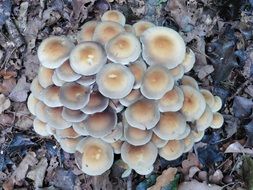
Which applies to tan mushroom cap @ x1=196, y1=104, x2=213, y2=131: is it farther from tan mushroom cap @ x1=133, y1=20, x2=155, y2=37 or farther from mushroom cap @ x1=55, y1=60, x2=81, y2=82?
mushroom cap @ x1=55, y1=60, x2=81, y2=82

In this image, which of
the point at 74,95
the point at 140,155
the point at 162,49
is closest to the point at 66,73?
the point at 74,95

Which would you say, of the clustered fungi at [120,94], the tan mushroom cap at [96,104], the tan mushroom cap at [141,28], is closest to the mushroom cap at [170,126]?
the clustered fungi at [120,94]

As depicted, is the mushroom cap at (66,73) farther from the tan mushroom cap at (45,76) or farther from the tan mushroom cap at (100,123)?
the tan mushroom cap at (100,123)

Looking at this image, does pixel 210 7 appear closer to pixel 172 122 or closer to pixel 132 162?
pixel 172 122

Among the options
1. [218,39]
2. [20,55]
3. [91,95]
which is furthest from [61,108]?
[218,39]

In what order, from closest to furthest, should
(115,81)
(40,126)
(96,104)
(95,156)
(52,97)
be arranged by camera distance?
(115,81) → (96,104) → (52,97) → (95,156) → (40,126)

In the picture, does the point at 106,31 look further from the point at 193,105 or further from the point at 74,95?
the point at 193,105

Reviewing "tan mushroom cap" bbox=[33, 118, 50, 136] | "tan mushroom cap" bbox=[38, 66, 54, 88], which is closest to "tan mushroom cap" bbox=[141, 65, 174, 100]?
"tan mushroom cap" bbox=[38, 66, 54, 88]
